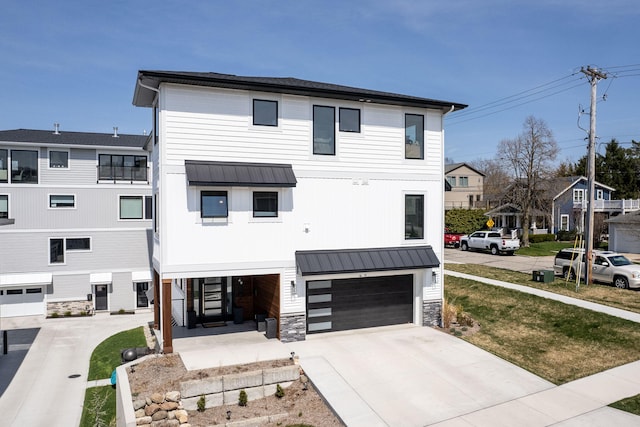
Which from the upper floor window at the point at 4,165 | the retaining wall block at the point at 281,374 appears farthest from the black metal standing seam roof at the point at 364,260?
the upper floor window at the point at 4,165

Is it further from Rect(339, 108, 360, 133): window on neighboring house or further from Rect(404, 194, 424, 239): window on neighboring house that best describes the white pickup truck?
Rect(339, 108, 360, 133): window on neighboring house

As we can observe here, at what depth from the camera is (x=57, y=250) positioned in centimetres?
2772

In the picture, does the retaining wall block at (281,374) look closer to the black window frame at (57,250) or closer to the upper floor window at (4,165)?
the black window frame at (57,250)

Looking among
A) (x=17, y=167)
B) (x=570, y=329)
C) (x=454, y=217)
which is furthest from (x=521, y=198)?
(x=17, y=167)

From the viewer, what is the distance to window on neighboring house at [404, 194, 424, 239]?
17.9m

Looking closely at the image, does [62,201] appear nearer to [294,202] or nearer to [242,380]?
[294,202]

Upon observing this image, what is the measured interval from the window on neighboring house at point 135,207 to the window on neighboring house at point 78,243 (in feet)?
8.19

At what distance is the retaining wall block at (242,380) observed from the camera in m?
11.9

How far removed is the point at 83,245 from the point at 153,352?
51.5 ft

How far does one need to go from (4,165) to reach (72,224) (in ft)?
16.5

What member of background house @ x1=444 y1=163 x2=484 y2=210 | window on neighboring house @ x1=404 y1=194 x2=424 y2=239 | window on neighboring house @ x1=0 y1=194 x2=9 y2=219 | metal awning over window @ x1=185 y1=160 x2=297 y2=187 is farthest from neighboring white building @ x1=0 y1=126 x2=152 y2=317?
background house @ x1=444 y1=163 x2=484 y2=210

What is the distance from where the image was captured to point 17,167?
89.1ft

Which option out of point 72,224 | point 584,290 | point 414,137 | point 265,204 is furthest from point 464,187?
point 265,204

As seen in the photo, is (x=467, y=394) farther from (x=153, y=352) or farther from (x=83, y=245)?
(x=83, y=245)
